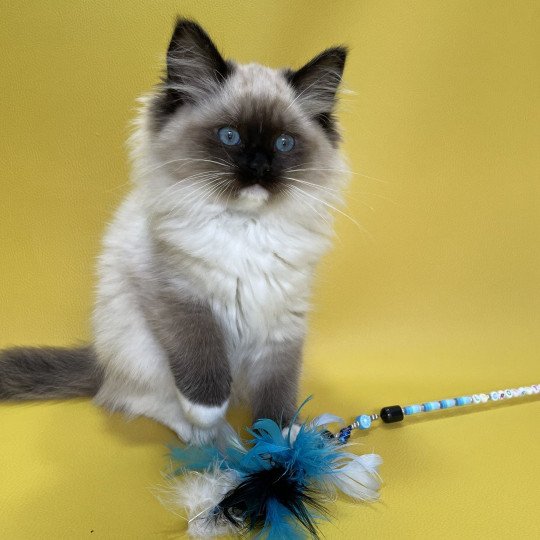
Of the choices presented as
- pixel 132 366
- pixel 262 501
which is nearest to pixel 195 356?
pixel 132 366

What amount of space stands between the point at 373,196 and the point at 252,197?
0.84 meters

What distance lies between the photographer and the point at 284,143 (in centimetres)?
126

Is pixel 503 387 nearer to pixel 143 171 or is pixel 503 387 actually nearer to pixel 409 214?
pixel 409 214

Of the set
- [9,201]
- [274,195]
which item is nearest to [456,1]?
[274,195]

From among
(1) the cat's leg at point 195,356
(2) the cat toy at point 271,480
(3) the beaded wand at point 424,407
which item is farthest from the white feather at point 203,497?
(3) the beaded wand at point 424,407

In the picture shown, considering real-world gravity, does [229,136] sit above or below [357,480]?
above

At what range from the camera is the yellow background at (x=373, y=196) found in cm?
156

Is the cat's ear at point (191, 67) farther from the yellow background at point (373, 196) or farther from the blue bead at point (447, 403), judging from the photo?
the blue bead at point (447, 403)

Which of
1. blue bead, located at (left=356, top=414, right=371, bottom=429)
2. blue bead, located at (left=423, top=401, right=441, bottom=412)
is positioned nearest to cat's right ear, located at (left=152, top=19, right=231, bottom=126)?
blue bead, located at (left=356, top=414, right=371, bottom=429)

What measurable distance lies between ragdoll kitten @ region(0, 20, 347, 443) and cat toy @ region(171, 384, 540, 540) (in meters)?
0.09

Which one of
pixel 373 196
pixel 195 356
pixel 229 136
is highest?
pixel 229 136

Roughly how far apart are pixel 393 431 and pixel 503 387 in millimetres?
430

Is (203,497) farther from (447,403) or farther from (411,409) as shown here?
(447,403)

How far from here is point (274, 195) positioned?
122 cm
